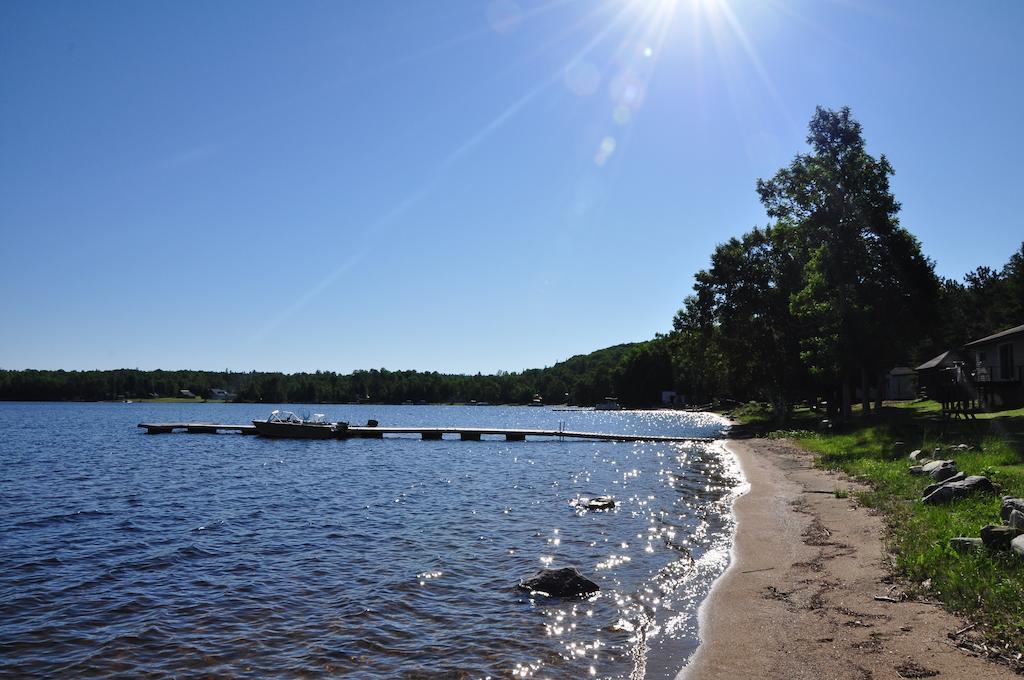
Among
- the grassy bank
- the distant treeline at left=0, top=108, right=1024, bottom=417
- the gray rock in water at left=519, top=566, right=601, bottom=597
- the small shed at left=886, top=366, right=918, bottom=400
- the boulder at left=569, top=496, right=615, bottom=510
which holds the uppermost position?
the distant treeline at left=0, top=108, right=1024, bottom=417

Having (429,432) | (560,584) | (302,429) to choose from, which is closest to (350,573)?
(560,584)

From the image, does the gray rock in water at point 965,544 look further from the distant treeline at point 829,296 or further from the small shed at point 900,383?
the small shed at point 900,383

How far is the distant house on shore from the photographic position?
40.0 meters

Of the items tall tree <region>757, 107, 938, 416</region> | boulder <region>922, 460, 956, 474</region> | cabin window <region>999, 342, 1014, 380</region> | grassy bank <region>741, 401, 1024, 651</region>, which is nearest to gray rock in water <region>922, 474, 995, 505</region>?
grassy bank <region>741, 401, 1024, 651</region>

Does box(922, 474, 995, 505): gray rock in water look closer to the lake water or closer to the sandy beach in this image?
the sandy beach

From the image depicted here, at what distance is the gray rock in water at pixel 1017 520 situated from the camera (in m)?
10.8

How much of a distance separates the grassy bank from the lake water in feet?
13.3

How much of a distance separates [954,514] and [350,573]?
528 inches

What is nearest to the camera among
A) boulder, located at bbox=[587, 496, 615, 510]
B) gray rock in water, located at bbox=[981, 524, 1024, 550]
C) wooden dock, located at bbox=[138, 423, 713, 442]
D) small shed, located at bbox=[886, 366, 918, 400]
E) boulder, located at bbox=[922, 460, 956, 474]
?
gray rock in water, located at bbox=[981, 524, 1024, 550]

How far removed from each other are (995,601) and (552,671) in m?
6.37

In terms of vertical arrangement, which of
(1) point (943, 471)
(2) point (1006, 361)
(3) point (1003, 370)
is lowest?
(1) point (943, 471)

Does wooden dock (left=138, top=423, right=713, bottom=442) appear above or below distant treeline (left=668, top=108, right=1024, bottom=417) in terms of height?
below

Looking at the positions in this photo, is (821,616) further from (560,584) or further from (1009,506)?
(560,584)

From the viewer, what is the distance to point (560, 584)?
13.4m
